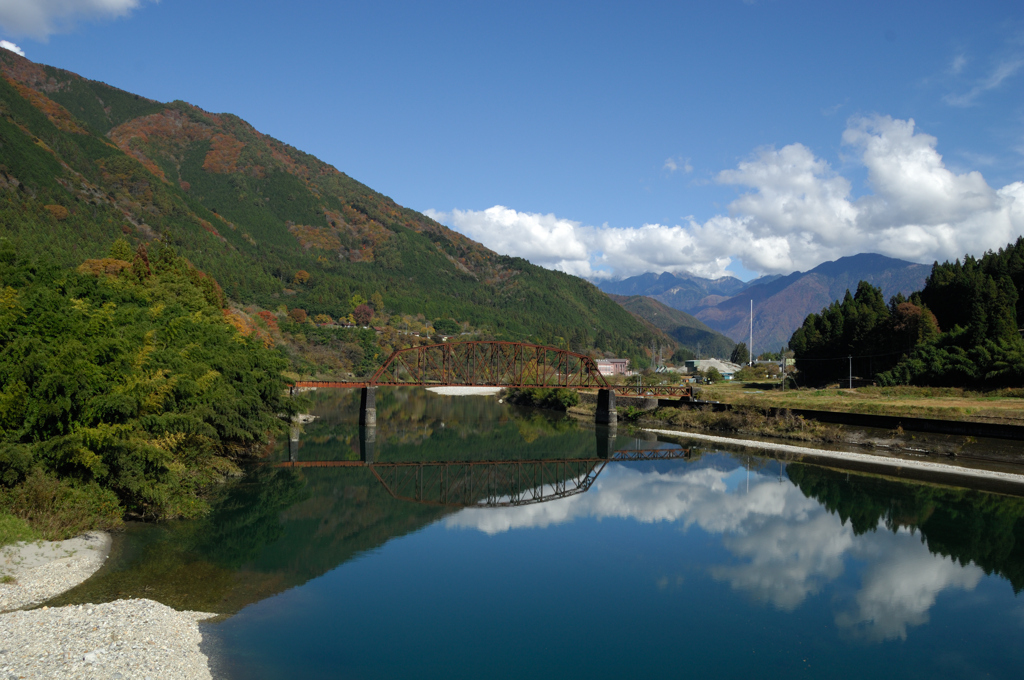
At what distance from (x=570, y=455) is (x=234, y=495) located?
24190mm

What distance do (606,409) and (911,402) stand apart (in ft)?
83.7

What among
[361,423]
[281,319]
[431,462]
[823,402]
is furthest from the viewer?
[281,319]

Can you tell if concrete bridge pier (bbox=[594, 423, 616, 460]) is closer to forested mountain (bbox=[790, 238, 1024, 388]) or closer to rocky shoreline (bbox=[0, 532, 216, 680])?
forested mountain (bbox=[790, 238, 1024, 388])

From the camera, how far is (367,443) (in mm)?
49812

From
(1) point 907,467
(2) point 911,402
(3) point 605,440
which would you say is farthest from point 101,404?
(2) point 911,402

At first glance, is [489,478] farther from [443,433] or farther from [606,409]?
[606,409]

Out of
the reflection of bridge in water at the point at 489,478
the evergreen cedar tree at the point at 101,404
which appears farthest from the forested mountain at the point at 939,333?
the evergreen cedar tree at the point at 101,404

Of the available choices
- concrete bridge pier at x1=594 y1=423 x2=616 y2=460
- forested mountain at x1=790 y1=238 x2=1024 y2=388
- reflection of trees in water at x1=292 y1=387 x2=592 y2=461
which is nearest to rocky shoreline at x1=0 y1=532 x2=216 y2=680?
reflection of trees in water at x1=292 y1=387 x2=592 y2=461

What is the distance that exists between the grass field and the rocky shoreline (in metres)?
42.0

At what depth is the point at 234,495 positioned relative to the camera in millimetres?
28062

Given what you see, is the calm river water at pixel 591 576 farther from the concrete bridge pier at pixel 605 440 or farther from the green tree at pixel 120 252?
the green tree at pixel 120 252

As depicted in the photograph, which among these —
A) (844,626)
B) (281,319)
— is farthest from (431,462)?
(281,319)

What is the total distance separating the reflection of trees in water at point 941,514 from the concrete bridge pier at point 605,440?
47.3 ft

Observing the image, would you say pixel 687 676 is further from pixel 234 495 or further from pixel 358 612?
pixel 234 495
